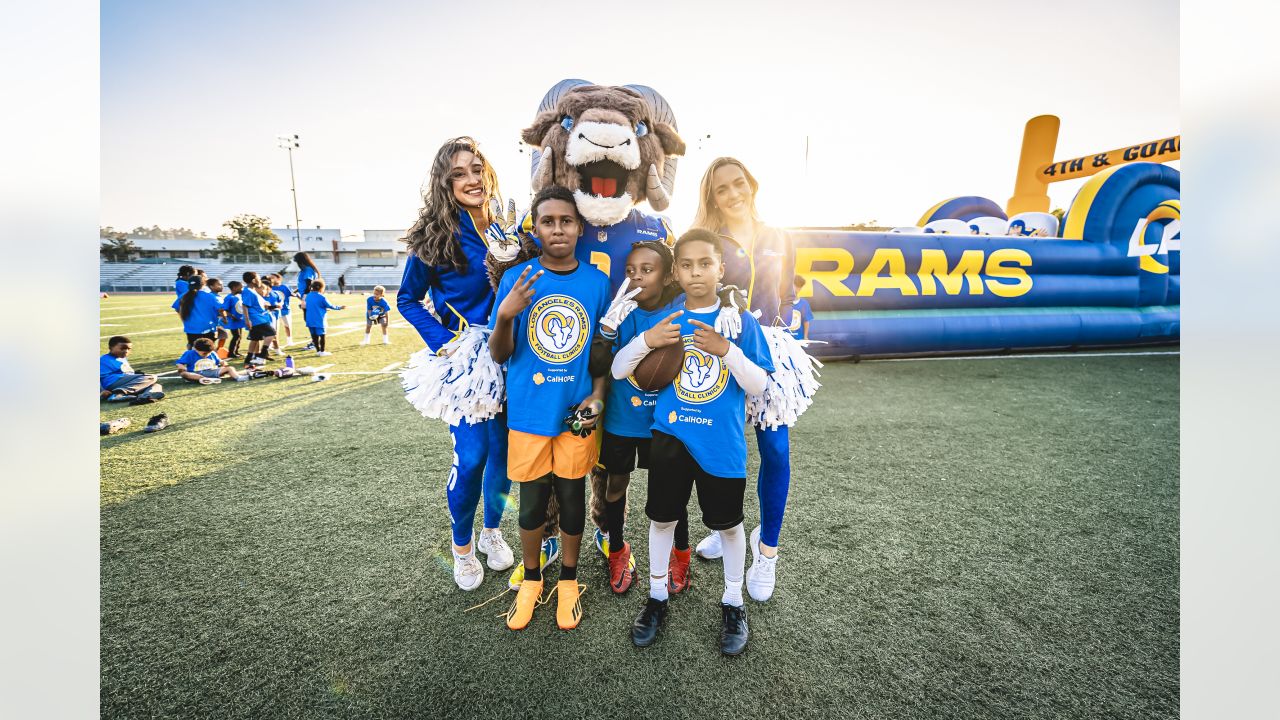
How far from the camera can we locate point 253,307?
303 inches

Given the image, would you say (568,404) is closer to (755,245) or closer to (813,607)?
(755,245)

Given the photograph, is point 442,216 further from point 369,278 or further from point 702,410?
point 369,278

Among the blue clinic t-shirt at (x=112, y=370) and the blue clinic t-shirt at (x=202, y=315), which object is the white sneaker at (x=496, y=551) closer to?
→ the blue clinic t-shirt at (x=112, y=370)

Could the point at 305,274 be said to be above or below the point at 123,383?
above

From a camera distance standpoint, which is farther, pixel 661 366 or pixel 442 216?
pixel 442 216

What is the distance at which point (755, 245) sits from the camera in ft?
7.47

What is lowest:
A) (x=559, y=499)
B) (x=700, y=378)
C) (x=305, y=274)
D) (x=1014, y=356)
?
(x=559, y=499)

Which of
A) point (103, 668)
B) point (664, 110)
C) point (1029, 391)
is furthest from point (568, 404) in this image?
point (1029, 391)

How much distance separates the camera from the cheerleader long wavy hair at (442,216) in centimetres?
206

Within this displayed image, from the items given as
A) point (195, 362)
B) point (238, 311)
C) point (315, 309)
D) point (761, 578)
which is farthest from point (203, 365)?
point (761, 578)

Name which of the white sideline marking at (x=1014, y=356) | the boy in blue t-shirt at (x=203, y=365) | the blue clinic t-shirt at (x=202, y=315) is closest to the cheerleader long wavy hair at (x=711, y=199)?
the white sideline marking at (x=1014, y=356)

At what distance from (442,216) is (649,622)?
181 cm

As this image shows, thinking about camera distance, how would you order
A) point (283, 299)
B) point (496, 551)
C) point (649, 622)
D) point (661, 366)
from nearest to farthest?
point (661, 366)
point (649, 622)
point (496, 551)
point (283, 299)

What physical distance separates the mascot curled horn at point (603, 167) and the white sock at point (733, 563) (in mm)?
648
